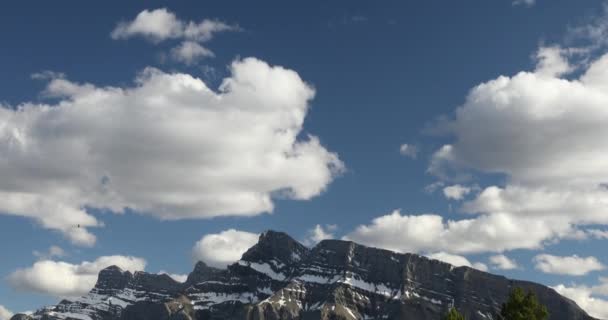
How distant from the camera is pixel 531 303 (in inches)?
4557

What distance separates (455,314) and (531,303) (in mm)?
16258

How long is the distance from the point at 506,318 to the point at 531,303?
4.92 metres

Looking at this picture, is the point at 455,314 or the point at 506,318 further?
the point at 455,314

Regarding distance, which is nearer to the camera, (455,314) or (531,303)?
(531,303)

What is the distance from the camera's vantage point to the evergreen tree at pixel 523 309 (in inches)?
4515

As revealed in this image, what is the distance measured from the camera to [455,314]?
128000 mm

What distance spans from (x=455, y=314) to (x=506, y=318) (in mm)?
12146

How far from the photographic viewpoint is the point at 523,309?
116m

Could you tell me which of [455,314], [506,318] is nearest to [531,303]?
[506,318]

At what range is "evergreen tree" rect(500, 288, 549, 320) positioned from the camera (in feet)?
376

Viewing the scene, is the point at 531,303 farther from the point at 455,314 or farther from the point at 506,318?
the point at 455,314

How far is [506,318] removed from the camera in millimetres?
117688
